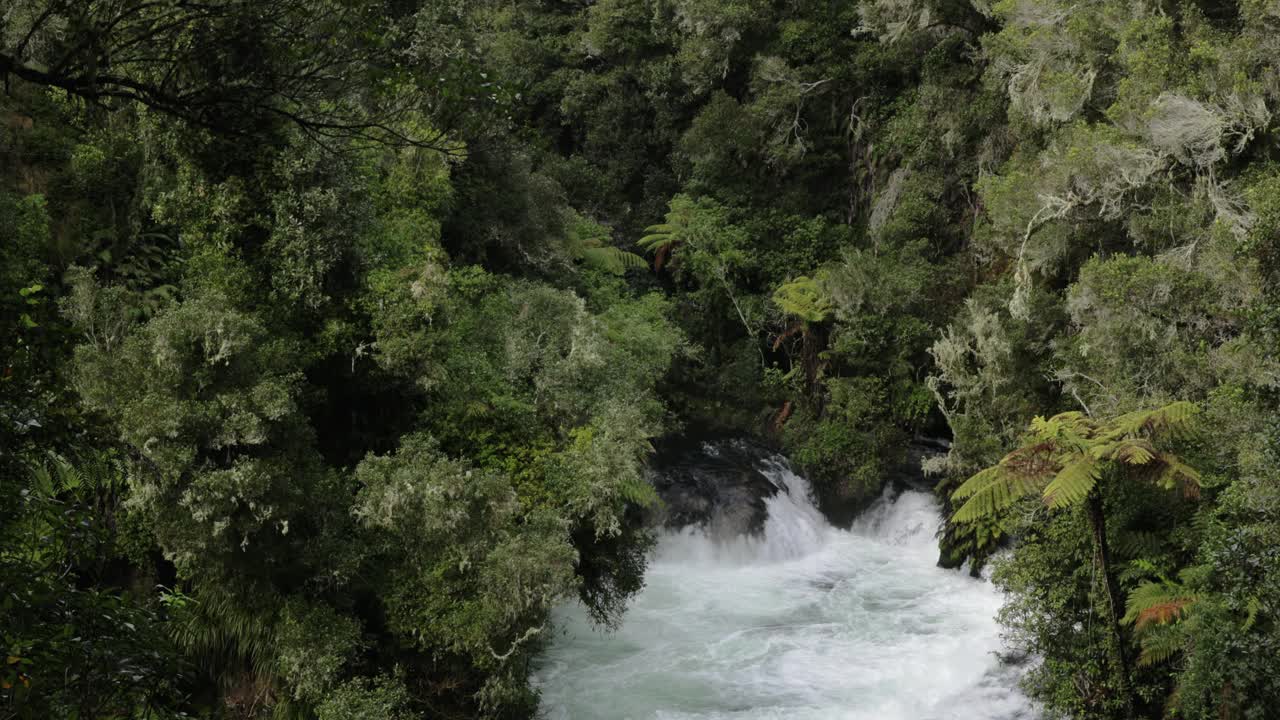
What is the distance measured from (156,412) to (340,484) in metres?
2.14

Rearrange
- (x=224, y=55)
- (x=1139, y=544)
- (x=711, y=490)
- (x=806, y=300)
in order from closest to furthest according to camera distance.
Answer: (x=224, y=55) → (x=1139, y=544) → (x=711, y=490) → (x=806, y=300)

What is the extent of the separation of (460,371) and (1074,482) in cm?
730

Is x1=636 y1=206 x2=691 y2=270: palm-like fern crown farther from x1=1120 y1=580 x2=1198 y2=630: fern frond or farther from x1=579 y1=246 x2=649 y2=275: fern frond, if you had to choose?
x1=1120 y1=580 x2=1198 y2=630: fern frond

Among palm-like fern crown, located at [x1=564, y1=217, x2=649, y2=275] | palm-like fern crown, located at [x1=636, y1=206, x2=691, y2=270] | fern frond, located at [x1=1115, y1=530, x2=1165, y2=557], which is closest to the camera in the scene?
fern frond, located at [x1=1115, y1=530, x2=1165, y2=557]

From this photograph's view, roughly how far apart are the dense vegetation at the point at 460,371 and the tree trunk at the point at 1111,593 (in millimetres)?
66

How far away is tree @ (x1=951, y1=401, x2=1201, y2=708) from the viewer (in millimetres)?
8523

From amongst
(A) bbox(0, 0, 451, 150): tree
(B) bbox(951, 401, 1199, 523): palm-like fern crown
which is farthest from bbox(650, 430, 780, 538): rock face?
(A) bbox(0, 0, 451, 150): tree

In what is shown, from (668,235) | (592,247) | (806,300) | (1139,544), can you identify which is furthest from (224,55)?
(668,235)

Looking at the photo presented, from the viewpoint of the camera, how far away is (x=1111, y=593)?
8773 millimetres

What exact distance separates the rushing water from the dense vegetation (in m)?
0.84

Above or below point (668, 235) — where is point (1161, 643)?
below

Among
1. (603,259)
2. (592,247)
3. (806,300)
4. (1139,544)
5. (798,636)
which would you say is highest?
(592,247)

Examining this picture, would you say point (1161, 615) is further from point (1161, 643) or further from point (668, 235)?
point (668, 235)

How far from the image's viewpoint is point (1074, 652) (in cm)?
950
